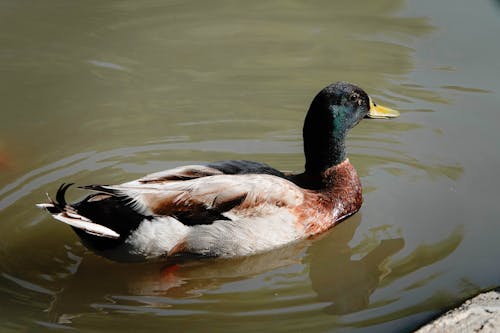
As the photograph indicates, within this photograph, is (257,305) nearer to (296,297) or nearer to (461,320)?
(296,297)

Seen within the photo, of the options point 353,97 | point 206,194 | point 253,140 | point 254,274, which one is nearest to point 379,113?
point 353,97

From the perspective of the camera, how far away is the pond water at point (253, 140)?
617cm

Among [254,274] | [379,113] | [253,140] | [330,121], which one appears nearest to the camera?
[254,274]

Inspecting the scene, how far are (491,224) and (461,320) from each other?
188 cm

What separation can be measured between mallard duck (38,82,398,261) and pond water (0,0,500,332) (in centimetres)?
16

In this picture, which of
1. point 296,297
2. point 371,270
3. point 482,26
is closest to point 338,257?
point 371,270

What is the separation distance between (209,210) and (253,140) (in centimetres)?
194

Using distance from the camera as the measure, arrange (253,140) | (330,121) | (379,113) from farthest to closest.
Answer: (253,140) → (379,113) → (330,121)

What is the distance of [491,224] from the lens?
23.4 feet

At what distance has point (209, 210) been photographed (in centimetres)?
669

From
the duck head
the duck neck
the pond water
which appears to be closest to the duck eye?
the duck head

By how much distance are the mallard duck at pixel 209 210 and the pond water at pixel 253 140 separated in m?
0.16

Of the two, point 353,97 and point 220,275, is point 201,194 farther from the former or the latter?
point 353,97

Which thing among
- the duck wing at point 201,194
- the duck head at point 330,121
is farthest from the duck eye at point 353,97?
the duck wing at point 201,194
